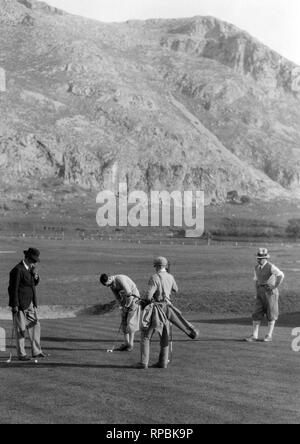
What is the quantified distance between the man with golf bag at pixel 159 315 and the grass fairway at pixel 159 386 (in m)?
0.46

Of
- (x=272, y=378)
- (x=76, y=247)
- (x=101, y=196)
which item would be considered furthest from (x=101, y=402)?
(x=101, y=196)

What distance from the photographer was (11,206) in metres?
179

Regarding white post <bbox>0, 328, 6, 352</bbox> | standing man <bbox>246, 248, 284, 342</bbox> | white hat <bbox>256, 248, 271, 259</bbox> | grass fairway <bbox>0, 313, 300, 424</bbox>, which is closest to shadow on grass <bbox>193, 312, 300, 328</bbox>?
standing man <bbox>246, 248, 284, 342</bbox>

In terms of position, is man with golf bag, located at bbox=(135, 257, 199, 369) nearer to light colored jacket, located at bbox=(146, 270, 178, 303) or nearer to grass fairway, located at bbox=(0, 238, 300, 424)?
light colored jacket, located at bbox=(146, 270, 178, 303)

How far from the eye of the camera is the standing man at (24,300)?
16891mm

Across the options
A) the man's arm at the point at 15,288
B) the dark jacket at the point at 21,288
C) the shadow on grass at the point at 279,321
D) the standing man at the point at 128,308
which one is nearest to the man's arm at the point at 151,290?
the standing man at the point at 128,308

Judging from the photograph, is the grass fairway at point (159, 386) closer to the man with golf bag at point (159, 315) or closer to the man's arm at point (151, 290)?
the man with golf bag at point (159, 315)

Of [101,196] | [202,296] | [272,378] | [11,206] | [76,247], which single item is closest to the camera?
[272,378]

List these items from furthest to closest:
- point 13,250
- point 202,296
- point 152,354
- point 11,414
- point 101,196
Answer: point 101,196 → point 13,250 → point 202,296 → point 152,354 → point 11,414

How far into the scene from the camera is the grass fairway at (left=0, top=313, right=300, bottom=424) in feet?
37.6
